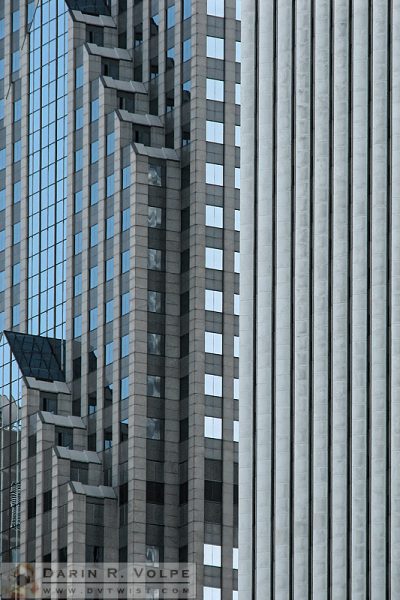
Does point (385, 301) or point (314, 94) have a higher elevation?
point (314, 94)

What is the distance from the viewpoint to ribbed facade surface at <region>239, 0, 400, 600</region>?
179125 millimetres

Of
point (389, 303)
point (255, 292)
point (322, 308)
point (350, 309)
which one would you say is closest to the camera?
point (389, 303)

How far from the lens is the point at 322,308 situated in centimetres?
18400

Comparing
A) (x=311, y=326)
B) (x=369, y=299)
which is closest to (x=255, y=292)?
(x=311, y=326)

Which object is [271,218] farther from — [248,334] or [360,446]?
[360,446]

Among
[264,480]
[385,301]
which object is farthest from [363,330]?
[264,480]

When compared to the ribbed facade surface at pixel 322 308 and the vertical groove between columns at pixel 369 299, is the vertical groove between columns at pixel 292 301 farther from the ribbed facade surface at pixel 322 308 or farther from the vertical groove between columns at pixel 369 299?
the vertical groove between columns at pixel 369 299

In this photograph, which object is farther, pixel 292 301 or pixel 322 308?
pixel 292 301

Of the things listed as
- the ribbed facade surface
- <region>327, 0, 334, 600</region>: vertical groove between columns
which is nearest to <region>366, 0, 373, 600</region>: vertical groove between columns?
the ribbed facade surface

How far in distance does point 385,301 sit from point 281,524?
1851cm

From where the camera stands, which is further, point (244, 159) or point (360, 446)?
point (244, 159)

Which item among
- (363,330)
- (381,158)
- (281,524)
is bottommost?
(281,524)

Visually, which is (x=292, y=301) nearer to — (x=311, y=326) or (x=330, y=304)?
(x=311, y=326)

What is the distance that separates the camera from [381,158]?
603 ft
